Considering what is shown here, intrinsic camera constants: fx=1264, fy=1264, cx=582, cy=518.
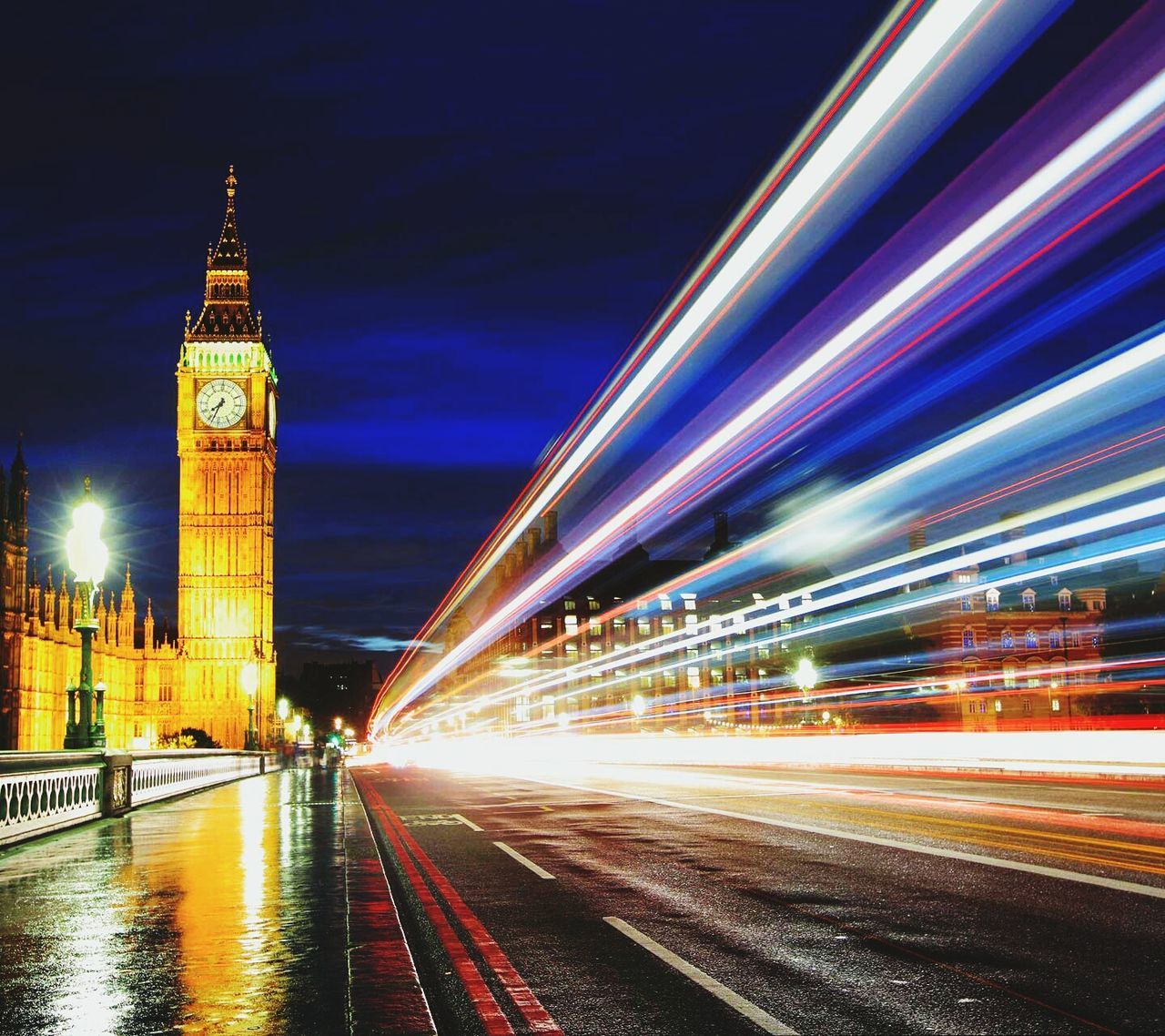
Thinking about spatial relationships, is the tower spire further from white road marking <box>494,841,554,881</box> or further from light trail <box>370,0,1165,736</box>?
white road marking <box>494,841,554,881</box>

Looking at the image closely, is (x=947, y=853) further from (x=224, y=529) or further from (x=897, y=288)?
(x=224, y=529)

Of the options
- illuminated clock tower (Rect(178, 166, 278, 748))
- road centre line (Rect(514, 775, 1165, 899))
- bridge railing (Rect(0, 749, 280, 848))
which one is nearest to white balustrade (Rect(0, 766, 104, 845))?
bridge railing (Rect(0, 749, 280, 848))

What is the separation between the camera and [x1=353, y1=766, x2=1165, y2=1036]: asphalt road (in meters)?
6.02

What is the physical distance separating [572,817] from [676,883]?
8.05 m

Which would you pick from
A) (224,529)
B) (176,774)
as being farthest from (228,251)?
(176,774)

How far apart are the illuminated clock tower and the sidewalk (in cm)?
9667

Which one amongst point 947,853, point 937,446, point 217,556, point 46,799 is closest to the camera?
point 947,853

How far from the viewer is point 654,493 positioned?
147ft

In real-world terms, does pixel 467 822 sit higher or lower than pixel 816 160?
lower

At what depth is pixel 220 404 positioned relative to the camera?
369ft

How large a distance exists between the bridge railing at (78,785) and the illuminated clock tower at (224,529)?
79.6 m

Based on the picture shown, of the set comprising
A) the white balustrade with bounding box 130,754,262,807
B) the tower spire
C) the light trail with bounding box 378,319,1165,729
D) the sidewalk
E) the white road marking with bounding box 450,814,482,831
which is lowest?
the white road marking with bounding box 450,814,482,831

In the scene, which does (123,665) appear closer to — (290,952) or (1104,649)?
(1104,649)

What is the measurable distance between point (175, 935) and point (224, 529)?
107549mm
